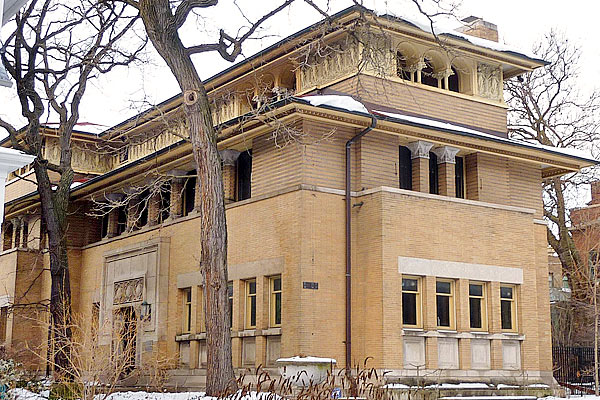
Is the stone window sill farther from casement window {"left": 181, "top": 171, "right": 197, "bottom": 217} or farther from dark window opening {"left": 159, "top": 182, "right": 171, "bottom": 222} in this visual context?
dark window opening {"left": 159, "top": 182, "right": 171, "bottom": 222}

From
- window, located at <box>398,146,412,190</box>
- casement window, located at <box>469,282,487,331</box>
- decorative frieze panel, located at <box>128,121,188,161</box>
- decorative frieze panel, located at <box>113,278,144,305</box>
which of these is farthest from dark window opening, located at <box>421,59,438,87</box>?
decorative frieze panel, located at <box>113,278,144,305</box>

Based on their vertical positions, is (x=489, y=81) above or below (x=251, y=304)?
above

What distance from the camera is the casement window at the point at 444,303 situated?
2416 cm

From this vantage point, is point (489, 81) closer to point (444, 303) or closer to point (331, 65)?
point (331, 65)

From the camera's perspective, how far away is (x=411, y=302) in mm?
23812

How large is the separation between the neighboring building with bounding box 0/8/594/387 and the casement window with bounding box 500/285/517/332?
4cm

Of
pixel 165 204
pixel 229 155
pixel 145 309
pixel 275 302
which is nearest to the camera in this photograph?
pixel 275 302

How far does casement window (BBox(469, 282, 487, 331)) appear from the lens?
24.8 m

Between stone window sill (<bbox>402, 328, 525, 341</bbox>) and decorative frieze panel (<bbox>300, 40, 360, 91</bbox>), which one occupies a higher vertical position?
decorative frieze panel (<bbox>300, 40, 360, 91</bbox>)

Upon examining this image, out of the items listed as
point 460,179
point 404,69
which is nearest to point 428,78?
point 404,69

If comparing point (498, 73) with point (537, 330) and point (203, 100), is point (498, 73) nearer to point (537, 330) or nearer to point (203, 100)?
point (537, 330)

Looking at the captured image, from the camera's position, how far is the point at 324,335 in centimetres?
2308

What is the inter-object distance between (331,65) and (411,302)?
7.80m

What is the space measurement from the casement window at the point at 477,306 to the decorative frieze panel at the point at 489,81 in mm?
6976
